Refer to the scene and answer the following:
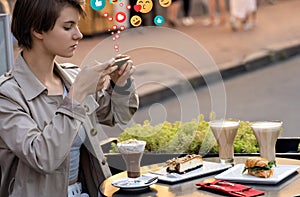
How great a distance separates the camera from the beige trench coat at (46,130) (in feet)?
11.9

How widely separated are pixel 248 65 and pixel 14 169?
1103 centimetres

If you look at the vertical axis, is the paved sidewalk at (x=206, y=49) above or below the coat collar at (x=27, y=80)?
below

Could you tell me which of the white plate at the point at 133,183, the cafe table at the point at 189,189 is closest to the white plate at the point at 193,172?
the cafe table at the point at 189,189

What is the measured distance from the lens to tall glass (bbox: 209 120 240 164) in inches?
165

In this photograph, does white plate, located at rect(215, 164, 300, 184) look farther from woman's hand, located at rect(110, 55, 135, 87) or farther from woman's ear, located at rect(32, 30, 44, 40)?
woman's ear, located at rect(32, 30, 44, 40)

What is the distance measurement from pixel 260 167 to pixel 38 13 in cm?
131

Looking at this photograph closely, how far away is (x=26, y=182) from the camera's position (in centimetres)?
381

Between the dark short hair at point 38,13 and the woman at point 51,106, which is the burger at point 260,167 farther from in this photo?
the dark short hair at point 38,13

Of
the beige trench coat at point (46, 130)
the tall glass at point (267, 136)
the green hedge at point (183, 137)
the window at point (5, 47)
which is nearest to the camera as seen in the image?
the beige trench coat at point (46, 130)

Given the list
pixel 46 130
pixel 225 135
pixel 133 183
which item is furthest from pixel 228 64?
pixel 46 130

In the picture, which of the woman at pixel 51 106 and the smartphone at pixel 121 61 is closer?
the woman at pixel 51 106

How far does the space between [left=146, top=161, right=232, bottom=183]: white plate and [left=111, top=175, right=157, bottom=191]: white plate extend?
0.12m

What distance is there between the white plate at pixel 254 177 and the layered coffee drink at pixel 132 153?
415mm

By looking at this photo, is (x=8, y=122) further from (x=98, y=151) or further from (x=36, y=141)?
(x=98, y=151)
